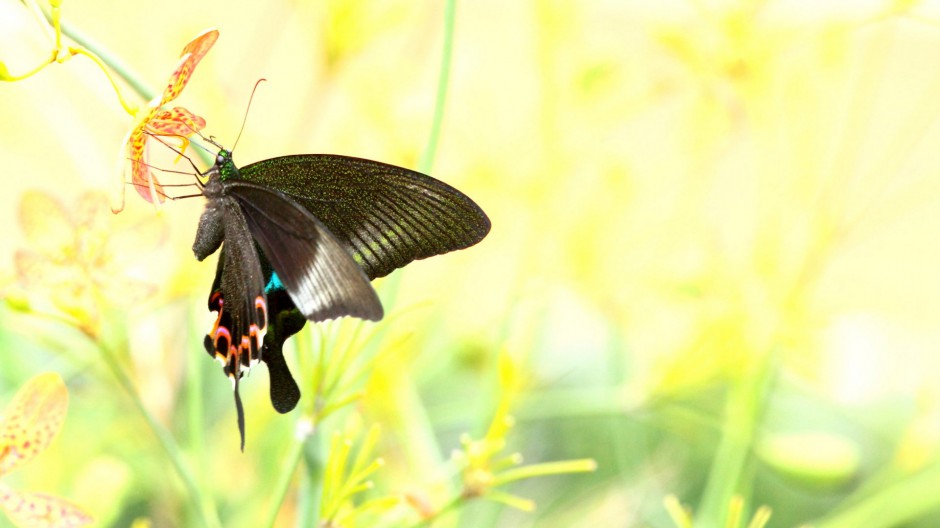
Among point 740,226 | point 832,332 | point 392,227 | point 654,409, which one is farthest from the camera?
point 740,226

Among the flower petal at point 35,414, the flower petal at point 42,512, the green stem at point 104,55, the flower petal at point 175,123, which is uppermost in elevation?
the green stem at point 104,55

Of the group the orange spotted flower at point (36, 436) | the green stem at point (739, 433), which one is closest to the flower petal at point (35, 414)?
the orange spotted flower at point (36, 436)

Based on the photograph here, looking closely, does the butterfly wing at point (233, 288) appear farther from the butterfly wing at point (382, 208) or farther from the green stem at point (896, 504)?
the green stem at point (896, 504)

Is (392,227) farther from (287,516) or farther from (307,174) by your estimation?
(287,516)

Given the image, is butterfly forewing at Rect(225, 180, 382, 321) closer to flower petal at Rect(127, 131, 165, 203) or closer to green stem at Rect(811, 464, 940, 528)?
flower petal at Rect(127, 131, 165, 203)

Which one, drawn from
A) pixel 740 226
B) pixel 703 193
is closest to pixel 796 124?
pixel 703 193

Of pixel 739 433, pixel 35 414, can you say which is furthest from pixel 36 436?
pixel 739 433

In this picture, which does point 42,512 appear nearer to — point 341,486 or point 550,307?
point 341,486

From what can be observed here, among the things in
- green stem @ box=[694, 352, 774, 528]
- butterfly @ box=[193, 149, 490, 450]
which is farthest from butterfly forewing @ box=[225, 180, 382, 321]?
green stem @ box=[694, 352, 774, 528]
